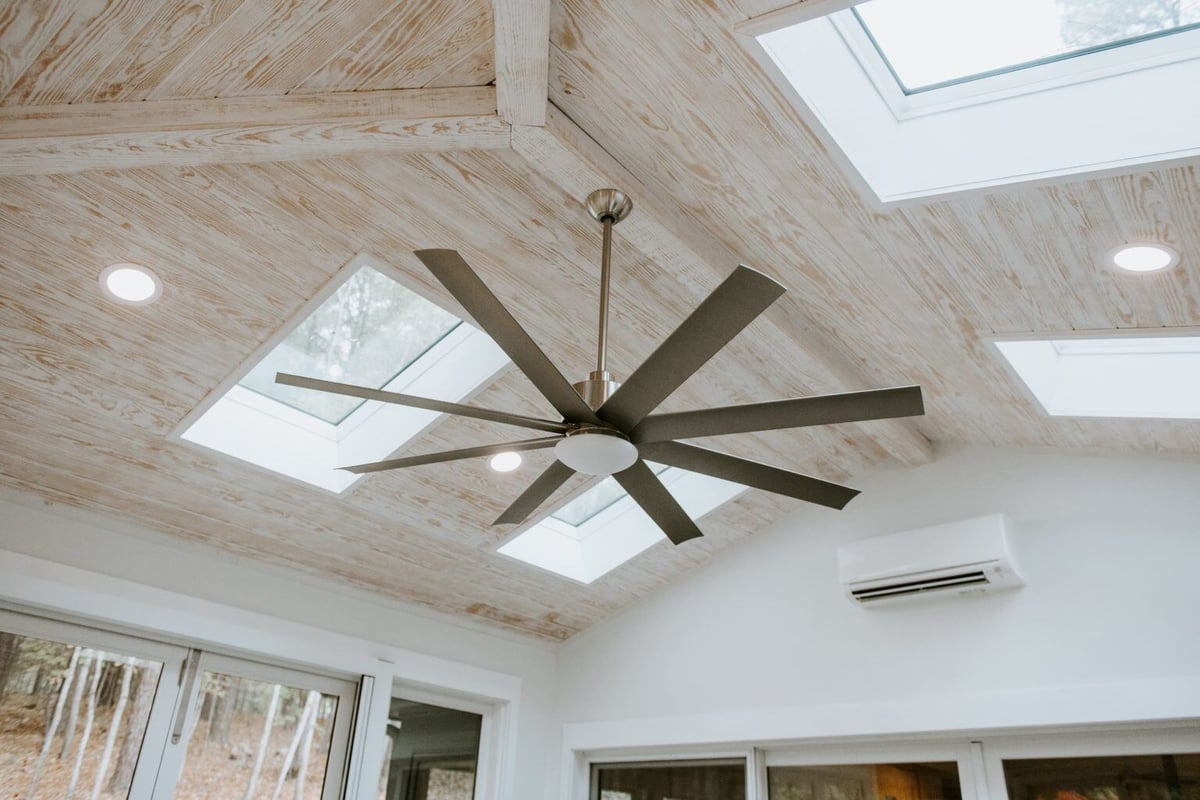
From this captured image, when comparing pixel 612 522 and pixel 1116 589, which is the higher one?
pixel 612 522

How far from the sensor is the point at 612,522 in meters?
4.04

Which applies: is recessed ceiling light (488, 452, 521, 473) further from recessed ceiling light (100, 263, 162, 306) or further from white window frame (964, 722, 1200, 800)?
white window frame (964, 722, 1200, 800)

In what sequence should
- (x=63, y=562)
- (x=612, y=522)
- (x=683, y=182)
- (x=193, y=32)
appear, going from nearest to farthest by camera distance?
(x=193, y=32) → (x=683, y=182) → (x=63, y=562) → (x=612, y=522)

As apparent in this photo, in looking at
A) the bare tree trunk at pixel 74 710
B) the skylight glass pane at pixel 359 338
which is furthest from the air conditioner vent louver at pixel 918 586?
the bare tree trunk at pixel 74 710

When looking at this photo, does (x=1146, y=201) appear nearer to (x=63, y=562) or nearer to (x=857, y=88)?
(x=857, y=88)

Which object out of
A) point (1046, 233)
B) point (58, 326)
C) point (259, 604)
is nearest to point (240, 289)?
point (58, 326)

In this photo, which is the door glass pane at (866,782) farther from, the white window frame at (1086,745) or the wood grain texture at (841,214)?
the wood grain texture at (841,214)

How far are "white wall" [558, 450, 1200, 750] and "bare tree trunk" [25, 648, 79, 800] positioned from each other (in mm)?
2213

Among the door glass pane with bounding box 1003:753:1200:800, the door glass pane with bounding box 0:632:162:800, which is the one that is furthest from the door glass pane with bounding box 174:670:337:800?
the door glass pane with bounding box 1003:753:1200:800

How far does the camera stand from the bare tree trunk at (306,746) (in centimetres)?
339

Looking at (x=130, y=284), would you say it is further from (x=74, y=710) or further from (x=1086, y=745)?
(x=1086, y=745)

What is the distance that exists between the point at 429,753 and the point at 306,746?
614 millimetres

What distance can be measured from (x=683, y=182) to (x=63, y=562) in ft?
7.75

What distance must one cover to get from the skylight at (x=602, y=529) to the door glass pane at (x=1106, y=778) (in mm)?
1456
